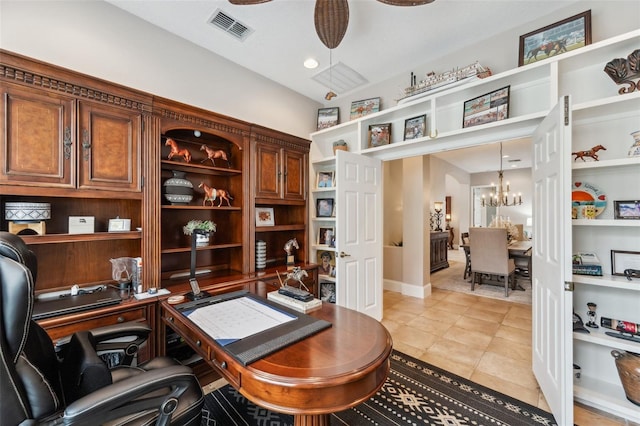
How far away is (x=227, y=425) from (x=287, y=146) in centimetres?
265

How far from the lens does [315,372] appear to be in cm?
98

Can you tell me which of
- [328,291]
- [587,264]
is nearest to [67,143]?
[328,291]

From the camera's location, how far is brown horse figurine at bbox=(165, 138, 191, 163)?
229cm

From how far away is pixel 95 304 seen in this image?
1.71 m

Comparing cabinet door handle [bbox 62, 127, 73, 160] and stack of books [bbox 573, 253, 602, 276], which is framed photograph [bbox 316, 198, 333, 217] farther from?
cabinet door handle [bbox 62, 127, 73, 160]

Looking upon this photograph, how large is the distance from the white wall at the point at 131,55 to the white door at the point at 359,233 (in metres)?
1.19

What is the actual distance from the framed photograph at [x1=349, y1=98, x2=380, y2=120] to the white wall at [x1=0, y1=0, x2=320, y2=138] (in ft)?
3.34

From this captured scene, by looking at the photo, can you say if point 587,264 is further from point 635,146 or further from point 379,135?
point 379,135

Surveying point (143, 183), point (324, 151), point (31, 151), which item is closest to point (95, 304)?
point (143, 183)

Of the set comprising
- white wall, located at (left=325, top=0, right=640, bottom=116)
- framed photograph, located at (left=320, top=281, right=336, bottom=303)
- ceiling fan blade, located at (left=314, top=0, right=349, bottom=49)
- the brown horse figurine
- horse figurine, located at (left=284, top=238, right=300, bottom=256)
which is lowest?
framed photograph, located at (left=320, top=281, right=336, bottom=303)

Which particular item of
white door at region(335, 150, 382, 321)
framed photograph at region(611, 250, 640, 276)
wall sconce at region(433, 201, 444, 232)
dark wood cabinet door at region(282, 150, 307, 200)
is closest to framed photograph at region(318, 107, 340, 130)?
dark wood cabinet door at region(282, 150, 307, 200)

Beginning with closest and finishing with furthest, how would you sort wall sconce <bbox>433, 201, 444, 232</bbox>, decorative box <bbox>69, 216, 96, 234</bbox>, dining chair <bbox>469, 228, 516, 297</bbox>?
decorative box <bbox>69, 216, 96, 234</bbox>
dining chair <bbox>469, 228, 516, 297</bbox>
wall sconce <bbox>433, 201, 444, 232</bbox>

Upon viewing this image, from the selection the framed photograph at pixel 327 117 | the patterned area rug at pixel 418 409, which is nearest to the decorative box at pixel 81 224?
the patterned area rug at pixel 418 409

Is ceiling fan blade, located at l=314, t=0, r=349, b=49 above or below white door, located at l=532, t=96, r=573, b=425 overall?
above
